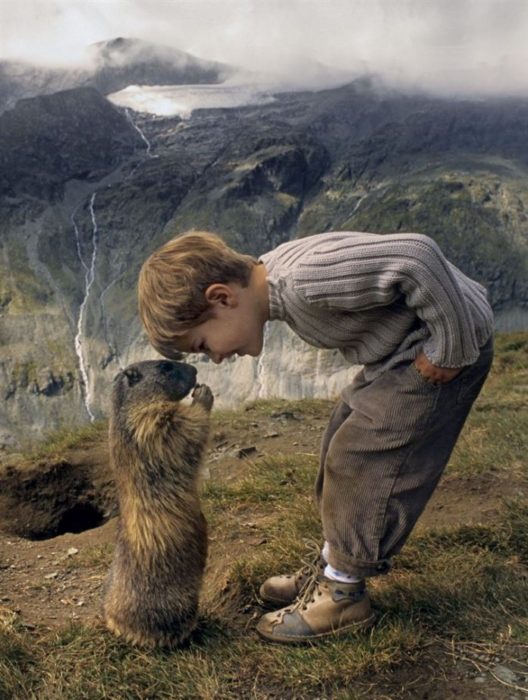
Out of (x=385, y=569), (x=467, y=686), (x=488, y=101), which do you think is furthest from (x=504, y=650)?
(x=488, y=101)

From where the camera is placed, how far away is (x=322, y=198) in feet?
335

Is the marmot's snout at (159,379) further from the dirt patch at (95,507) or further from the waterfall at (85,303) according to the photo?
the waterfall at (85,303)

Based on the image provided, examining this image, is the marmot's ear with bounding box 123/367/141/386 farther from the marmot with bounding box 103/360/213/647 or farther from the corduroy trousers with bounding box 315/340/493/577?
the corduroy trousers with bounding box 315/340/493/577

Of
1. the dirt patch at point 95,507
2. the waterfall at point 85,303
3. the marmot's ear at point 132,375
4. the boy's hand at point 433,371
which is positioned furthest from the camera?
the waterfall at point 85,303

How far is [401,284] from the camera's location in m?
2.96

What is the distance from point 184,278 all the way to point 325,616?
5.76 feet

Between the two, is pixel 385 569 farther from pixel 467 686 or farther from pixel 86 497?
pixel 86 497

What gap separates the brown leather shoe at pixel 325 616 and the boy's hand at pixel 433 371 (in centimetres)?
110

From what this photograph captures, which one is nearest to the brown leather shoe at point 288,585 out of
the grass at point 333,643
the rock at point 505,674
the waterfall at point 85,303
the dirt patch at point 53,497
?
the grass at point 333,643

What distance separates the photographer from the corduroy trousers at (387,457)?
320cm

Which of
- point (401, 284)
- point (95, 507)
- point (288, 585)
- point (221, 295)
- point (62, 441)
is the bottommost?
point (95, 507)

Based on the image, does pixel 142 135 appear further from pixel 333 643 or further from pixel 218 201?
pixel 333 643

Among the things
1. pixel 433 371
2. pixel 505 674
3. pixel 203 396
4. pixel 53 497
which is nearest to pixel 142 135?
pixel 53 497

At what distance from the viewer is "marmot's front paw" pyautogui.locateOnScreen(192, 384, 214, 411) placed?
402 centimetres
